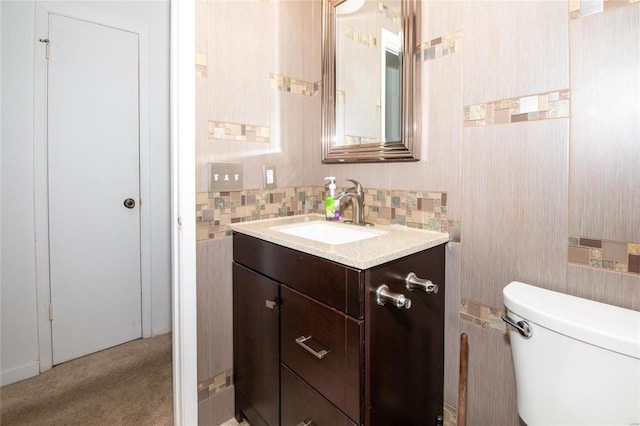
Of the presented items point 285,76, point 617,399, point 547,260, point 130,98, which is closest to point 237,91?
point 285,76

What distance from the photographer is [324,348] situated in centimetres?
95

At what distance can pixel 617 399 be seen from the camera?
678 millimetres

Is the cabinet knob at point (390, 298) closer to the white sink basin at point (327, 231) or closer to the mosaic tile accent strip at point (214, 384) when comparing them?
the white sink basin at point (327, 231)

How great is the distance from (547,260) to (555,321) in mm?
263

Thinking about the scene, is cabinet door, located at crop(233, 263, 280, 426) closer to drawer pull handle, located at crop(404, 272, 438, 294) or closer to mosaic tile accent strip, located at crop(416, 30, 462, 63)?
drawer pull handle, located at crop(404, 272, 438, 294)

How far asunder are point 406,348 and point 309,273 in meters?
0.39

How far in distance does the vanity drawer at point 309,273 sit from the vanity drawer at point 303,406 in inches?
12.4

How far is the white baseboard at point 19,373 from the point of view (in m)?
1.67

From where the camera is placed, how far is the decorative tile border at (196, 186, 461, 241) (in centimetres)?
123

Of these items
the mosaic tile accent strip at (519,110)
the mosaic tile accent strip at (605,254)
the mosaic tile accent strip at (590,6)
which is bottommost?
the mosaic tile accent strip at (605,254)

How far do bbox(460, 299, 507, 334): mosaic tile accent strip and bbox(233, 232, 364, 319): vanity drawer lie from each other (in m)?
0.52

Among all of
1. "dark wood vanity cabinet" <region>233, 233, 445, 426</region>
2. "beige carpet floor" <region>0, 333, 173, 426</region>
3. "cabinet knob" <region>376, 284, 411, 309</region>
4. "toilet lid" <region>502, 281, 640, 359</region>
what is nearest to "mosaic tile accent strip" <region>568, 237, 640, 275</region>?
"toilet lid" <region>502, 281, 640, 359</region>

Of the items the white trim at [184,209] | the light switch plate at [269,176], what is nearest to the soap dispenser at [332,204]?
the light switch plate at [269,176]

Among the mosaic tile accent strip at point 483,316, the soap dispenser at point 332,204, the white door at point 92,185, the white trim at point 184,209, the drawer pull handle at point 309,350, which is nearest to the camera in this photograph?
the drawer pull handle at point 309,350
